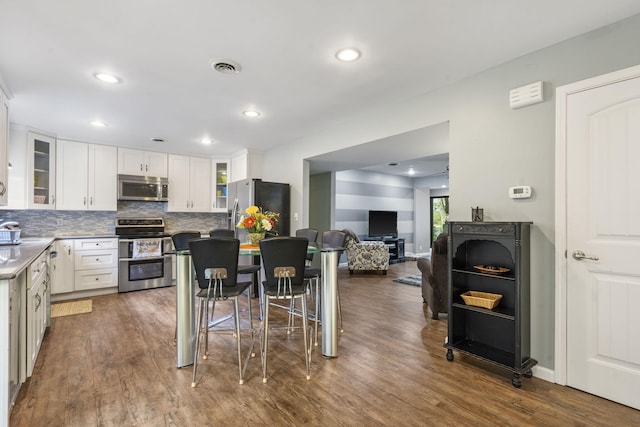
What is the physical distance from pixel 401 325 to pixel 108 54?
12.4 ft

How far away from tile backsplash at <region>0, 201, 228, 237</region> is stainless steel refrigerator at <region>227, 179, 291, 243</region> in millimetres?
1480

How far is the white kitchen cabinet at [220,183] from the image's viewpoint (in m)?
6.27

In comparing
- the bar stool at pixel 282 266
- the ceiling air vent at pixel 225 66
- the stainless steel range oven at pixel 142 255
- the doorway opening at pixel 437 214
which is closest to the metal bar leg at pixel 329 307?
the bar stool at pixel 282 266

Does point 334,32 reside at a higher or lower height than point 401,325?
higher

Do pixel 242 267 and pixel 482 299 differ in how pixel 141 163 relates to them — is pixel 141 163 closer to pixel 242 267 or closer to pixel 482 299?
pixel 242 267

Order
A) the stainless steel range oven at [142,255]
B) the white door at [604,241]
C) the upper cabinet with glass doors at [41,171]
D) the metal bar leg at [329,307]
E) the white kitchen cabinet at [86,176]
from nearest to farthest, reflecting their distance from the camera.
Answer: the white door at [604,241] → the metal bar leg at [329,307] → the upper cabinet with glass doors at [41,171] → the white kitchen cabinet at [86,176] → the stainless steel range oven at [142,255]

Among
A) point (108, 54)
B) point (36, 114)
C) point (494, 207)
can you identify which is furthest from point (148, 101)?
point (494, 207)

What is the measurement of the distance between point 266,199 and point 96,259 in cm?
283

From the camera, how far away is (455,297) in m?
2.67

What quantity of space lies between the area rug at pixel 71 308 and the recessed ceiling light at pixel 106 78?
2.97m

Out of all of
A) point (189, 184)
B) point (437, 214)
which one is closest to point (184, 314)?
point (189, 184)

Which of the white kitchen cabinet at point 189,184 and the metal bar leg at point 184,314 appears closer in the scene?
the metal bar leg at point 184,314

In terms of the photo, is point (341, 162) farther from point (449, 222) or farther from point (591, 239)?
point (591, 239)

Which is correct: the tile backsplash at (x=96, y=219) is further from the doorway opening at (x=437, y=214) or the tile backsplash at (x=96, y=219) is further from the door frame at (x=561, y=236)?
the doorway opening at (x=437, y=214)
